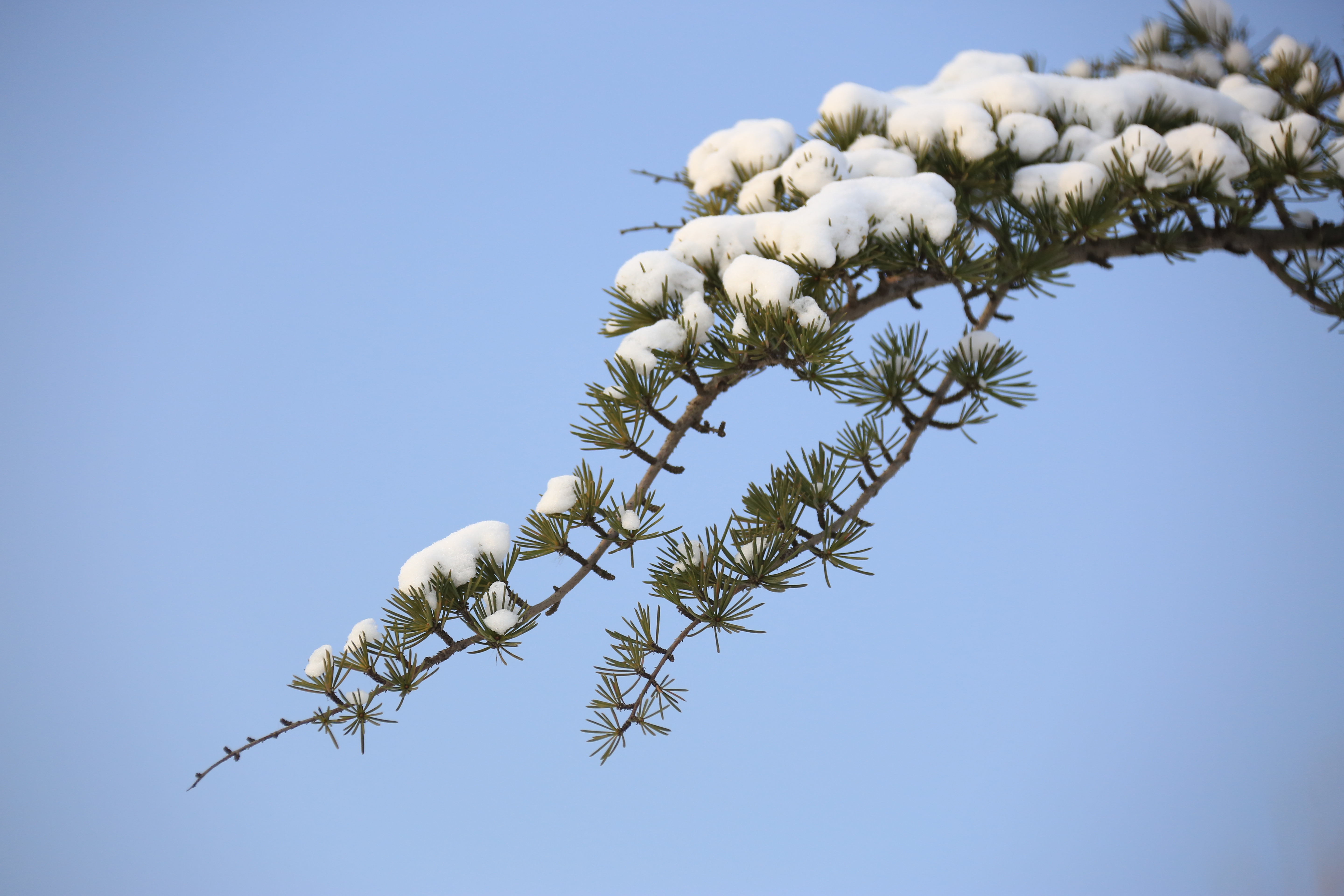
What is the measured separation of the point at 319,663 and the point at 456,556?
121 millimetres

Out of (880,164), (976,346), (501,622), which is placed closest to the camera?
(501,622)

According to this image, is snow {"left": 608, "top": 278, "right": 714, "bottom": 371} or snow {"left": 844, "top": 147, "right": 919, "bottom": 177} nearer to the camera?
snow {"left": 608, "top": 278, "right": 714, "bottom": 371}

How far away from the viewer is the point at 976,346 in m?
0.67

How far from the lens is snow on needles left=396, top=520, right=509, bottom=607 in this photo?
57 centimetres

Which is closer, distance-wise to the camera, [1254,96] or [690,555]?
[690,555]

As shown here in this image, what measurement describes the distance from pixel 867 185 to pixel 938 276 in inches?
4.1

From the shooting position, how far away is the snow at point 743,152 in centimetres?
87

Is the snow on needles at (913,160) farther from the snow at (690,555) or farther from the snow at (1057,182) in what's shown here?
the snow at (690,555)

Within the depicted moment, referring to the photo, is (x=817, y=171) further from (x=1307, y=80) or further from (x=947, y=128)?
(x=1307, y=80)

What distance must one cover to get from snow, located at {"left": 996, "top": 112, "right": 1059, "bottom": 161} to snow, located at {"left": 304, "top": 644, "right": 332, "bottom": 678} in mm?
792

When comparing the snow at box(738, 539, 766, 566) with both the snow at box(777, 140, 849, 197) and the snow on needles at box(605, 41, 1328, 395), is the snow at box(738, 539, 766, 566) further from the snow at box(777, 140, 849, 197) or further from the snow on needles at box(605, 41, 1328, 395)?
the snow at box(777, 140, 849, 197)

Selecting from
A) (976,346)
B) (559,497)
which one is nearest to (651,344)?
(559,497)

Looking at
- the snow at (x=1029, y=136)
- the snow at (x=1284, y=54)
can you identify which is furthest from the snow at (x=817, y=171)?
the snow at (x=1284, y=54)

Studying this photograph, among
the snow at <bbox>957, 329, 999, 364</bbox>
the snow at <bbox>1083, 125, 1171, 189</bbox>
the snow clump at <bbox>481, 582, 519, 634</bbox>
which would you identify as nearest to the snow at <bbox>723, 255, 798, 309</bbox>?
the snow at <bbox>957, 329, 999, 364</bbox>
